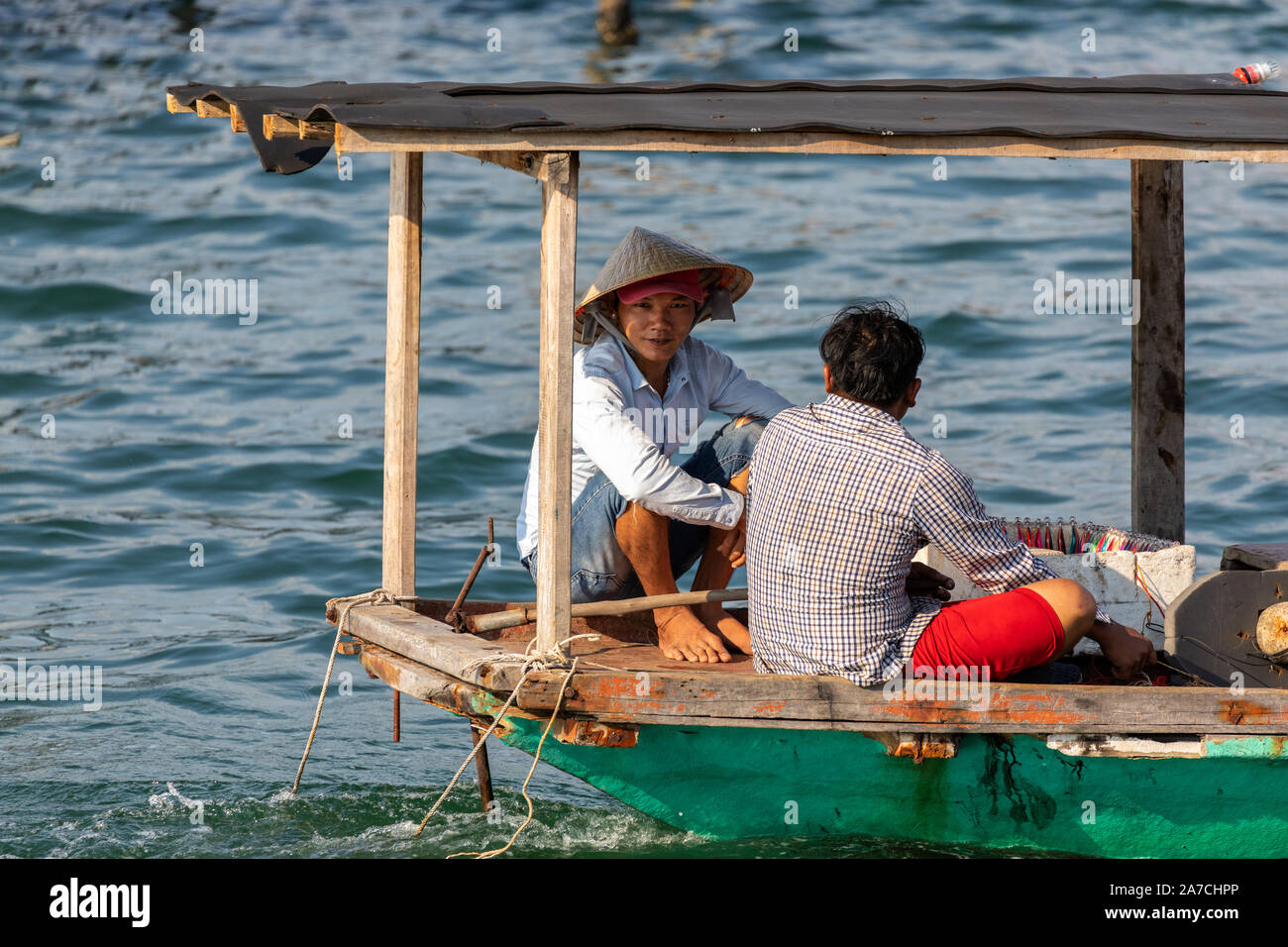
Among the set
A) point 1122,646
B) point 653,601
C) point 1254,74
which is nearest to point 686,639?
point 653,601

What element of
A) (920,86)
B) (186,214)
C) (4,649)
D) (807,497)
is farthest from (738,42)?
(807,497)

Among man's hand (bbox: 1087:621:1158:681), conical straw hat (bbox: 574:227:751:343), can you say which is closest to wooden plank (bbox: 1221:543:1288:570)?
man's hand (bbox: 1087:621:1158:681)

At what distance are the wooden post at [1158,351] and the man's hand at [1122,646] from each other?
1.87 meters

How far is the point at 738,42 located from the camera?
61.7ft

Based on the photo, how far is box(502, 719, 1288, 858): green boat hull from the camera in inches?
172

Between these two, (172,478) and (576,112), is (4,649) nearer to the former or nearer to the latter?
(172,478)

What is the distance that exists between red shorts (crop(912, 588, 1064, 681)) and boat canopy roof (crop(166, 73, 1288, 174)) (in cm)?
122

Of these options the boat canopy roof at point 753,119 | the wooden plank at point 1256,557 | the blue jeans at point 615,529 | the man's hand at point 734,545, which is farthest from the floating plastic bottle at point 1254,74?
the man's hand at point 734,545

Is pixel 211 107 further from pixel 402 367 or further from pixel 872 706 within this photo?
pixel 872 706

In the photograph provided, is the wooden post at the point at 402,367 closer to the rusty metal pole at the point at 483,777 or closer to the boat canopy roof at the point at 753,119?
the boat canopy roof at the point at 753,119

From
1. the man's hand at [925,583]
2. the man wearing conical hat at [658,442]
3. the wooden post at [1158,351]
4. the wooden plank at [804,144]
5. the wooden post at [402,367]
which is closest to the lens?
the wooden plank at [804,144]

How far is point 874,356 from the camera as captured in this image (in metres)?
4.11

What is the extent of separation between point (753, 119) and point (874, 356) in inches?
27.8

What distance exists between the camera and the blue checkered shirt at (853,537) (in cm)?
405
